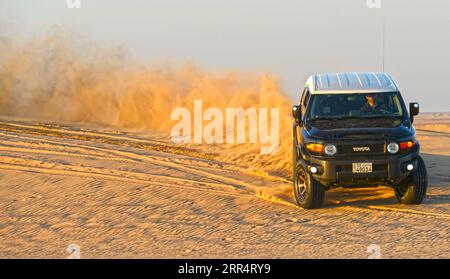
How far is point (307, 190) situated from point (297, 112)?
1.33 metres

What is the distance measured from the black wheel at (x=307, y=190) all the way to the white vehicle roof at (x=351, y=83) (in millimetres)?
1322

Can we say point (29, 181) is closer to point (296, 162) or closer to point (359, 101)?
point (296, 162)

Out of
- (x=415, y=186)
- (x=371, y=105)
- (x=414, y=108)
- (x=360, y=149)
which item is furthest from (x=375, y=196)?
(x=360, y=149)

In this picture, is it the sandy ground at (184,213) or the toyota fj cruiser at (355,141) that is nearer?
the sandy ground at (184,213)

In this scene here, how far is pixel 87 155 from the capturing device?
676 inches

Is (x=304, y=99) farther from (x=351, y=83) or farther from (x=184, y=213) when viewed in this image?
(x=184, y=213)

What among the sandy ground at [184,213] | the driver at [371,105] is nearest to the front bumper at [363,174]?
the sandy ground at [184,213]

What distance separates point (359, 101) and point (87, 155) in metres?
7.41

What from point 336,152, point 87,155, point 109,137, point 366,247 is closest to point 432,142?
point 109,137

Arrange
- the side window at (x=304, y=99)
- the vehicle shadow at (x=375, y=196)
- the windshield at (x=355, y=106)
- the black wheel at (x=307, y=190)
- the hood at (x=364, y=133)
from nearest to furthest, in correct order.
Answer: the hood at (x=364, y=133) < the black wheel at (x=307, y=190) < the windshield at (x=355, y=106) < the vehicle shadow at (x=375, y=196) < the side window at (x=304, y=99)

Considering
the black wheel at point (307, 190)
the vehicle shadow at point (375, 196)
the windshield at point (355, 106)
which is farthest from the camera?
the vehicle shadow at point (375, 196)

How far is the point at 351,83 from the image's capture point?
12156 mm

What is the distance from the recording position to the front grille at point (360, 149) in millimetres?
10961

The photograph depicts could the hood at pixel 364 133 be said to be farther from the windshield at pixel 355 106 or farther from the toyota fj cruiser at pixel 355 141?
the windshield at pixel 355 106
